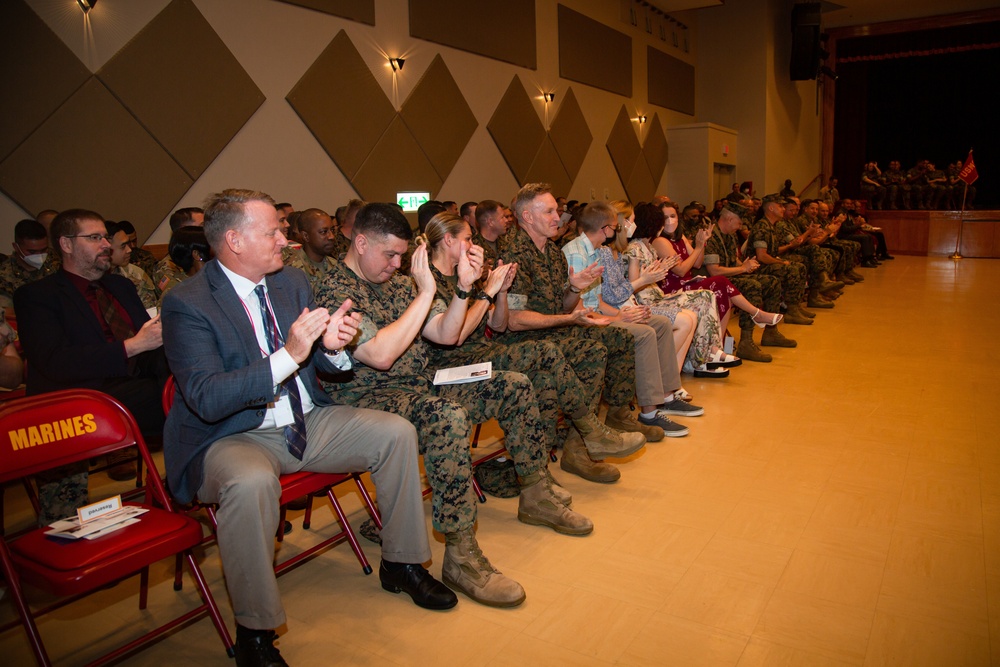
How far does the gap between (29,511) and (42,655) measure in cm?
184

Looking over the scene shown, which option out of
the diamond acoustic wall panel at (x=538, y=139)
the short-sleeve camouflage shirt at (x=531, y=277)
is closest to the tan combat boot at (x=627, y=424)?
the short-sleeve camouflage shirt at (x=531, y=277)

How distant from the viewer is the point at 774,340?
246 inches

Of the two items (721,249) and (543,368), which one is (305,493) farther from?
(721,249)

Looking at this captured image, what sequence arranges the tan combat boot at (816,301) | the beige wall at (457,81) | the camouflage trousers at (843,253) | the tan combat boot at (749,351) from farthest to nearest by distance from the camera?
the camouflage trousers at (843,253) < the tan combat boot at (816,301) < the beige wall at (457,81) < the tan combat boot at (749,351)

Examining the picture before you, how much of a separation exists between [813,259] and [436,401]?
7.08 metres

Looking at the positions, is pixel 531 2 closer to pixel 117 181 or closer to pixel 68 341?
pixel 117 181

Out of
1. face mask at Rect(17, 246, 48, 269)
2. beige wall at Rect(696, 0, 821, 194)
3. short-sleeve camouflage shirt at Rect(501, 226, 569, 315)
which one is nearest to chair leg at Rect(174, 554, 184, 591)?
short-sleeve camouflage shirt at Rect(501, 226, 569, 315)

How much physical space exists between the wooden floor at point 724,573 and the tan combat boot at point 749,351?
60.2 inches

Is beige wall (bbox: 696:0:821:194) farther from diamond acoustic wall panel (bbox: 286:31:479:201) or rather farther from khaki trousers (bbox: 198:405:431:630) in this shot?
khaki trousers (bbox: 198:405:431:630)

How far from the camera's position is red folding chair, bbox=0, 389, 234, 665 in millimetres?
1797

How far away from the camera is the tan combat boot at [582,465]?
11.0 ft

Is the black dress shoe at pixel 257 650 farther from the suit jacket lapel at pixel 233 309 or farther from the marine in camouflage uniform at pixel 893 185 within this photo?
the marine in camouflage uniform at pixel 893 185

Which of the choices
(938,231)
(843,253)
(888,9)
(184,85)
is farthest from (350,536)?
(888,9)

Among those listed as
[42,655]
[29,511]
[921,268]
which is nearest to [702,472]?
→ [42,655]
